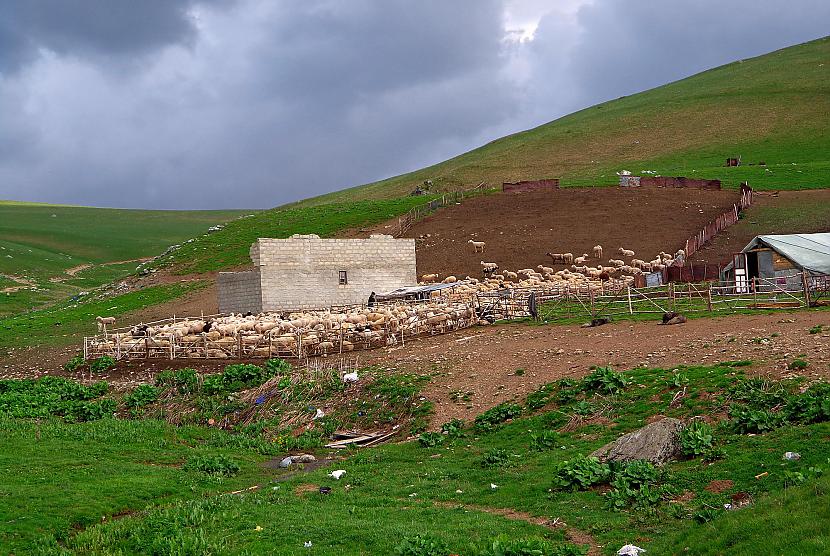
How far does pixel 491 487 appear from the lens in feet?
52.6

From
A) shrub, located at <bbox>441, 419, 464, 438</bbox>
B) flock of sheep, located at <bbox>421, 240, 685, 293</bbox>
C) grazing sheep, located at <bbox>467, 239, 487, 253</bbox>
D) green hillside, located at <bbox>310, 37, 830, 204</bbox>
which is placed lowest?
shrub, located at <bbox>441, 419, 464, 438</bbox>

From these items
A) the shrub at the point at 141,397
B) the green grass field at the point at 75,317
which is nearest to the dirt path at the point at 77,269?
the green grass field at the point at 75,317

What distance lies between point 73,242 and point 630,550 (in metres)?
111

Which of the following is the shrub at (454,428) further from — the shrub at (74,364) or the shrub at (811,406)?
the shrub at (74,364)

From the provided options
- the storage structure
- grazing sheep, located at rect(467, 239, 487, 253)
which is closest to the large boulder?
the storage structure

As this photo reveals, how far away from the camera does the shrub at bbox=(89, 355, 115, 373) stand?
107 ft

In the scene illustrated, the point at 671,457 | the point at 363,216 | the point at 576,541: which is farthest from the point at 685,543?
the point at 363,216

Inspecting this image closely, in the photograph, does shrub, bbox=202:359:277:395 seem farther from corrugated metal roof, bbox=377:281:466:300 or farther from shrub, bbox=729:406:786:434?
shrub, bbox=729:406:786:434

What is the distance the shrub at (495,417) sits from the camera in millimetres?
20906

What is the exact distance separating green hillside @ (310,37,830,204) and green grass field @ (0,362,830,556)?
58.7 metres

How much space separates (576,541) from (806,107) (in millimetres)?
105270

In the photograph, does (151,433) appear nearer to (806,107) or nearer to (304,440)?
(304,440)

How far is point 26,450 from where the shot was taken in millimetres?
20578

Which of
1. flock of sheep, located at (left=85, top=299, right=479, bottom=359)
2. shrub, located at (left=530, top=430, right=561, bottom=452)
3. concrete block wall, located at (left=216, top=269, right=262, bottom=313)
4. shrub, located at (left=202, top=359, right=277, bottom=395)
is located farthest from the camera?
concrete block wall, located at (left=216, top=269, right=262, bottom=313)
